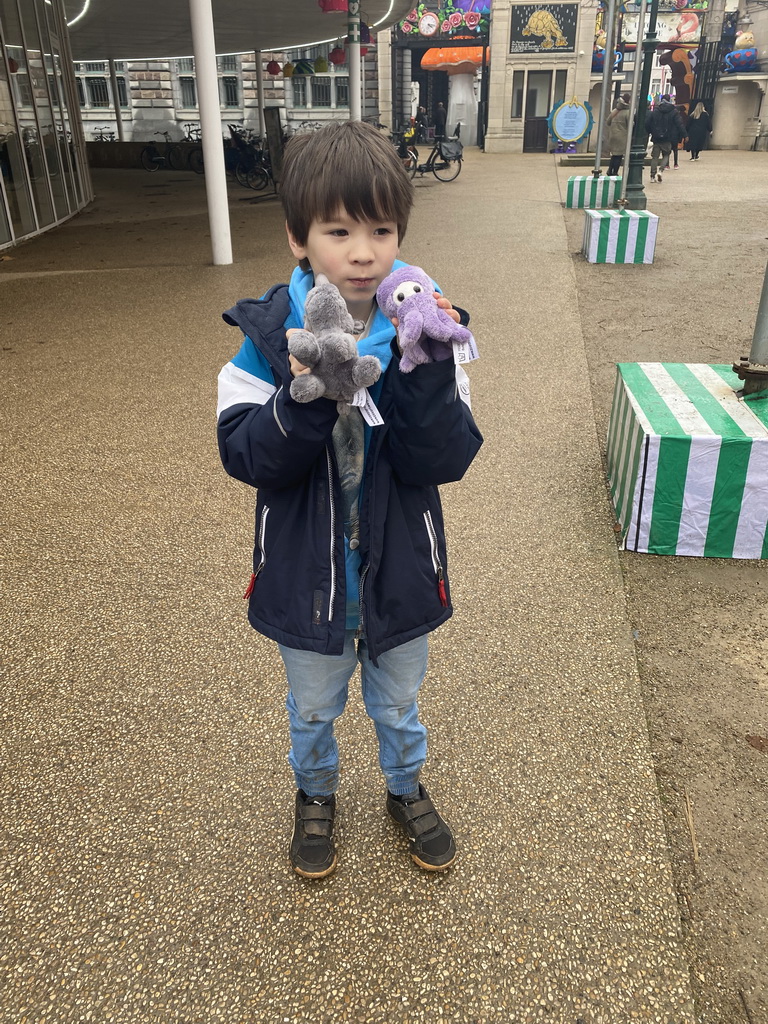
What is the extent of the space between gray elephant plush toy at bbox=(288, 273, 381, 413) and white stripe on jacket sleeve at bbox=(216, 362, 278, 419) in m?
0.26

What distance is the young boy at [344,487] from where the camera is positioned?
1499mm

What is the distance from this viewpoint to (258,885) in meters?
1.99

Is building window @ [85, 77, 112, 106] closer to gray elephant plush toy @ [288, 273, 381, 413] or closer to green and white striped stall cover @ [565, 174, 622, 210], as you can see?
green and white striped stall cover @ [565, 174, 622, 210]

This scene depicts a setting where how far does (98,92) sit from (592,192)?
35909mm

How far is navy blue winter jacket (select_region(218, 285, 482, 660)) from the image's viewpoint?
1521 mm

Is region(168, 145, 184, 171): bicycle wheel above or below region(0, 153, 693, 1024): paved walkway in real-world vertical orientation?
above

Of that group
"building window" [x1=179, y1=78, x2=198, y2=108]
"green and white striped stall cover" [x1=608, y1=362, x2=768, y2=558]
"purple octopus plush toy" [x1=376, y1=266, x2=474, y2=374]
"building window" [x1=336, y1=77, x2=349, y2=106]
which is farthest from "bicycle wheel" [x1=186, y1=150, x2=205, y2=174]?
"purple octopus plush toy" [x1=376, y1=266, x2=474, y2=374]

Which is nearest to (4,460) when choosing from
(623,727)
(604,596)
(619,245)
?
(604,596)

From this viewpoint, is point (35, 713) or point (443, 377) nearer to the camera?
point (443, 377)

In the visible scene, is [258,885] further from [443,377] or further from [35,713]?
[443,377]

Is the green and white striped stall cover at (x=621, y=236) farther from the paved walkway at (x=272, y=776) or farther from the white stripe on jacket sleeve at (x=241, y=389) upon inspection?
the white stripe on jacket sleeve at (x=241, y=389)

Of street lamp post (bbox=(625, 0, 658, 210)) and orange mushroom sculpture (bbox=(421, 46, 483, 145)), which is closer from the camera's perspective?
street lamp post (bbox=(625, 0, 658, 210))

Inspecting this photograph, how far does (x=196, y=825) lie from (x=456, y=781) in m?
0.73

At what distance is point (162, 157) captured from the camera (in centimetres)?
2441
